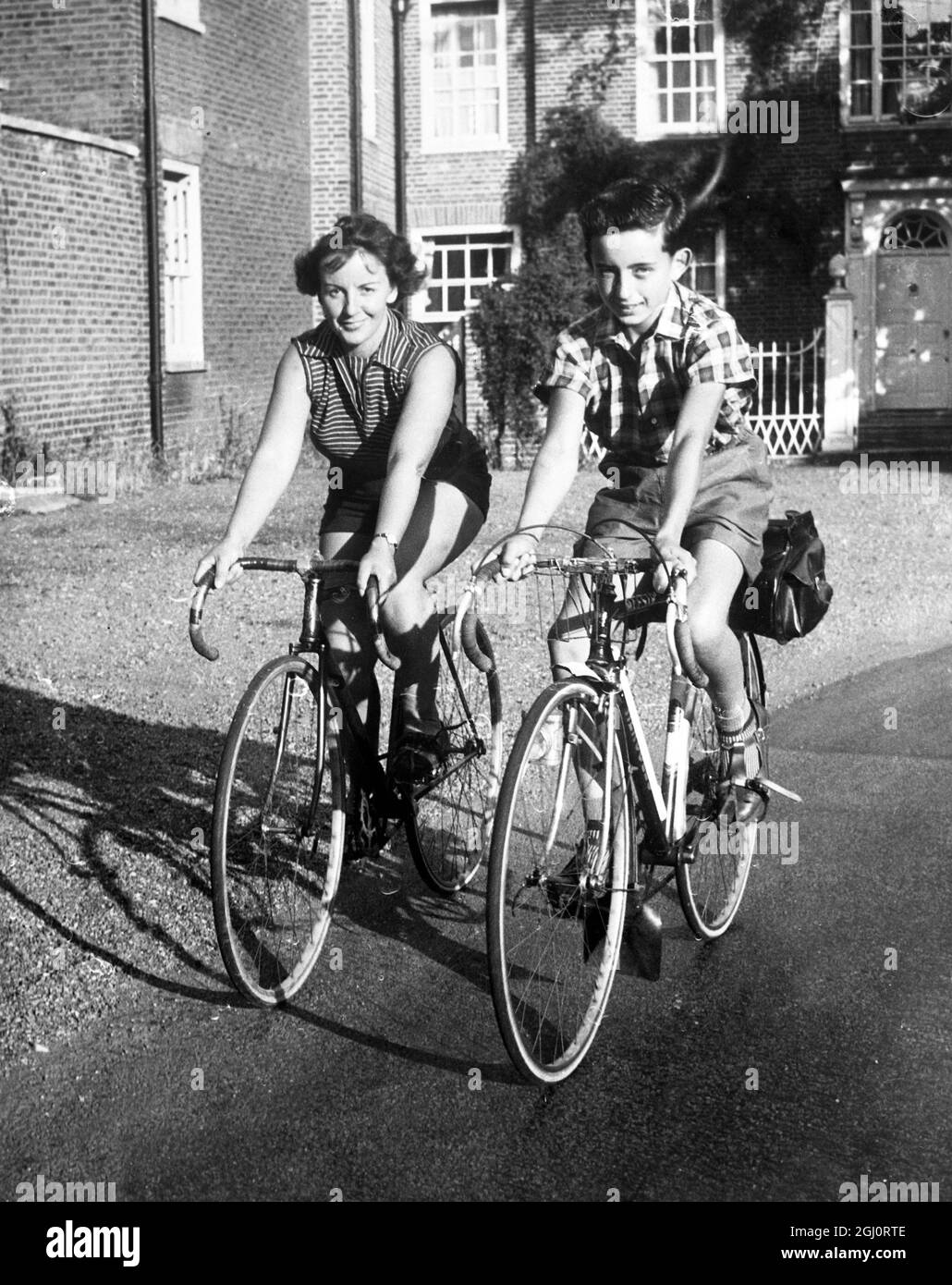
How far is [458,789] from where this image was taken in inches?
224

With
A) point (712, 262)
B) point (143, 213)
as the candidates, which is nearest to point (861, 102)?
point (712, 262)

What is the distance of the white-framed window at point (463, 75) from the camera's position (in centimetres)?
2620

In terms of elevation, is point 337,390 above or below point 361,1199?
above

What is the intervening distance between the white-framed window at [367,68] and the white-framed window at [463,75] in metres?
A: 1.54

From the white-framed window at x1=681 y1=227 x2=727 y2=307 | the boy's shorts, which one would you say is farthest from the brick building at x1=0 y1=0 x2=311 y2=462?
the boy's shorts

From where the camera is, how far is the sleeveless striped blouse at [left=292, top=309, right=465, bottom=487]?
4887 mm

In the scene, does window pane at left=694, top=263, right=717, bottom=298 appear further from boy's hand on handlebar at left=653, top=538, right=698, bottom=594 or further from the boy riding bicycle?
boy's hand on handlebar at left=653, top=538, right=698, bottom=594

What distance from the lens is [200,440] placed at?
20109 mm

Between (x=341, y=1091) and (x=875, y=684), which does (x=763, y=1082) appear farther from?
(x=875, y=684)

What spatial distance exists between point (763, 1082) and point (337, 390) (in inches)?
88.9

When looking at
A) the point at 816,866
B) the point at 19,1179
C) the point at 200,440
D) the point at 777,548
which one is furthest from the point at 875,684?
the point at 200,440
